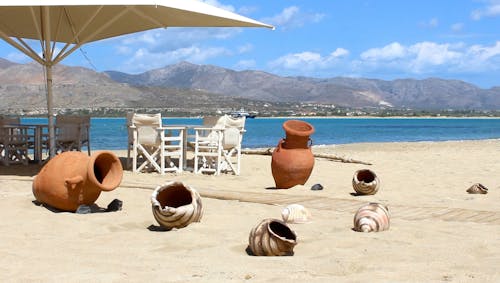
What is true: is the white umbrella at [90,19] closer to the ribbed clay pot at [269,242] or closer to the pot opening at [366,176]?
the pot opening at [366,176]

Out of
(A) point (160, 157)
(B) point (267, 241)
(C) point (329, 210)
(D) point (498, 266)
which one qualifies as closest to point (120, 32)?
(A) point (160, 157)

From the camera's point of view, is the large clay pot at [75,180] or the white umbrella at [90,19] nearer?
the large clay pot at [75,180]

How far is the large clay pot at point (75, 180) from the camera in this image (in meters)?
6.23

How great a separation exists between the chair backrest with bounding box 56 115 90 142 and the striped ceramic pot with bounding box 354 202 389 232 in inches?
281

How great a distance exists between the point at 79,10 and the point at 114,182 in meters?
6.34

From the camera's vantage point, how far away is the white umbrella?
30.7 ft

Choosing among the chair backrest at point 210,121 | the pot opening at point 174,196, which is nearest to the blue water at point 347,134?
the chair backrest at point 210,121

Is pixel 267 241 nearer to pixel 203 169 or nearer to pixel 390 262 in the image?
pixel 390 262

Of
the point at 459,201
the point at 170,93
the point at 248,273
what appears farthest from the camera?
the point at 170,93

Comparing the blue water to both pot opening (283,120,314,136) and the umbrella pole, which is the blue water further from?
pot opening (283,120,314,136)

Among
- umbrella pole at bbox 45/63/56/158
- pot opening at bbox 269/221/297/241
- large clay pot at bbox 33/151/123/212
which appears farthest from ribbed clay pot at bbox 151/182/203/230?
umbrella pole at bbox 45/63/56/158

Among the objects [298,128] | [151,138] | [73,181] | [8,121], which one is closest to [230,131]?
[151,138]

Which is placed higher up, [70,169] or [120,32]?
[120,32]

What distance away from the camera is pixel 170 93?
10569cm
